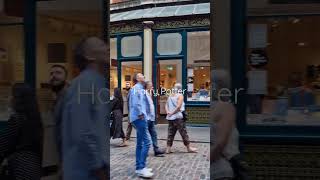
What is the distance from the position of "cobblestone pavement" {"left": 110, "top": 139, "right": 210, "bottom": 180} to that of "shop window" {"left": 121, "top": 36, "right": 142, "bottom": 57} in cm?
667

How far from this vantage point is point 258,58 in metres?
5.05

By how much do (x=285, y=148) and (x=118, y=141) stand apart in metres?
7.63

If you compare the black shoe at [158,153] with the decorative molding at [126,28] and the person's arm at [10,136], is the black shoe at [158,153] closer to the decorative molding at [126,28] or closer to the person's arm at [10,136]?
the person's arm at [10,136]

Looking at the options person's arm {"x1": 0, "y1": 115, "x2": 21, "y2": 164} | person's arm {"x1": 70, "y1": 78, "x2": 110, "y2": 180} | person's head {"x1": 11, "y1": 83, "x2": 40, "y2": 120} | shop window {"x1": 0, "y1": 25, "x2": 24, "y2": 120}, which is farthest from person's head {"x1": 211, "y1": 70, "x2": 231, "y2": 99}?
shop window {"x1": 0, "y1": 25, "x2": 24, "y2": 120}

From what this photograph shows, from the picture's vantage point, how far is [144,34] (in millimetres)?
16438

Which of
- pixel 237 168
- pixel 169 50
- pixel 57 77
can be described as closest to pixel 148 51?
pixel 169 50

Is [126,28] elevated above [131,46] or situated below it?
above

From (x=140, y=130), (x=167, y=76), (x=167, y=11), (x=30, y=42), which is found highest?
(x=167, y=11)

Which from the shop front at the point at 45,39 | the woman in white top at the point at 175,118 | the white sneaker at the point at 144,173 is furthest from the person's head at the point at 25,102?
the woman in white top at the point at 175,118

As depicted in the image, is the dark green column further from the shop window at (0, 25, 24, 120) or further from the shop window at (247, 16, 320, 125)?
the shop window at (247, 16, 320, 125)

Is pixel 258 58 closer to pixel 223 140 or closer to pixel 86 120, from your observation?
pixel 223 140

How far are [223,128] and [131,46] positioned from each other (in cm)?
1351

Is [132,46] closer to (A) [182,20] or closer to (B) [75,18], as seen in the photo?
(A) [182,20]

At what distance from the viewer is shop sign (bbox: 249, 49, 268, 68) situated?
16.5 feet
